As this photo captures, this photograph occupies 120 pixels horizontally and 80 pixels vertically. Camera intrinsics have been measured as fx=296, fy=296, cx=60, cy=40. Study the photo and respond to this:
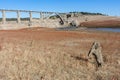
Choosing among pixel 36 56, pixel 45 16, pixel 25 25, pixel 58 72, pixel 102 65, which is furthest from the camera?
pixel 45 16

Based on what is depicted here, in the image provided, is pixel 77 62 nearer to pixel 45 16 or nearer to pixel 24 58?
pixel 24 58

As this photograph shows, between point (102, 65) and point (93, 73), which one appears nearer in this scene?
point (93, 73)

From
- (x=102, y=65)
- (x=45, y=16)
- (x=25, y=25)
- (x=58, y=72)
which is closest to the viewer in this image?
(x=58, y=72)

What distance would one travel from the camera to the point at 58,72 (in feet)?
38.4

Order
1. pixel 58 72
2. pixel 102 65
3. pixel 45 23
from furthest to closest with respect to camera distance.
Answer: pixel 45 23 → pixel 102 65 → pixel 58 72

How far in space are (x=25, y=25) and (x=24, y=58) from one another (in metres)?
55.4

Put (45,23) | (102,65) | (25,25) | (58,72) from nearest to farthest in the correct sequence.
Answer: (58,72) → (102,65) → (25,25) → (45,23)

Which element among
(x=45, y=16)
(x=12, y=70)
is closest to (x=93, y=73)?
(x=12, y=70)

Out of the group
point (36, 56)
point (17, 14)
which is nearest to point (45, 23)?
point (17, 14)

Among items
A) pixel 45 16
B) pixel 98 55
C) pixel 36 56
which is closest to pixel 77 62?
pixel 98 55

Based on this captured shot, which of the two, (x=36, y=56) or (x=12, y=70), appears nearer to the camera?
(x=12, y=70)

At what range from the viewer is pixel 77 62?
14289mm

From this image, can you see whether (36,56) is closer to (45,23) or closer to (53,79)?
(53,79)

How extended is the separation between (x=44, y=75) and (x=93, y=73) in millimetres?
2157
